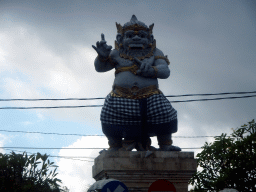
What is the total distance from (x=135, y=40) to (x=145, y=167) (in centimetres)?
252

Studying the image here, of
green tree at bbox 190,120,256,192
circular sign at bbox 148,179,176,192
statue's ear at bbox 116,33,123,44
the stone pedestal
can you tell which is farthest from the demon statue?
green tree at bbox 190,120,256,192

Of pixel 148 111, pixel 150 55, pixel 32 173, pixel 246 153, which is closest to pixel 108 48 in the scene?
pixel 150 55

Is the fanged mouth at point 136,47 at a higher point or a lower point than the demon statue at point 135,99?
higher

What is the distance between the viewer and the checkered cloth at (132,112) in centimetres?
720

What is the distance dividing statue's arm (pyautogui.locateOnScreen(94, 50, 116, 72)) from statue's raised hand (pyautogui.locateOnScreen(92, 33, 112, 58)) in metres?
0.14

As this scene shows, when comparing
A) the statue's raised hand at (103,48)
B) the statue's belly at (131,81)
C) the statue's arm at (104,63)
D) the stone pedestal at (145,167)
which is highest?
the statue's raised hand at (103,48)

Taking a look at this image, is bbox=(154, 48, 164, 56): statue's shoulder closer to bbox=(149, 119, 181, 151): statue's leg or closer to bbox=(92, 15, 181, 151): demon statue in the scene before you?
bbox=(92, 15, 181, 151): demon statue

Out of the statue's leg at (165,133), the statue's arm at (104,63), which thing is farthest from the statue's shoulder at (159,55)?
the statue's leg at (165,133)

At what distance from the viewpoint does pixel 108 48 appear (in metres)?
7.46

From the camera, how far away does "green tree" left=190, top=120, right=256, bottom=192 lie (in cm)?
1201

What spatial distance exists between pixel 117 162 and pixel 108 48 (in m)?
2.16

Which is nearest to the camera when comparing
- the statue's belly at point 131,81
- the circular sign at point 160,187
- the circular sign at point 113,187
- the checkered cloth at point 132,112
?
the circular sign at point 160,187

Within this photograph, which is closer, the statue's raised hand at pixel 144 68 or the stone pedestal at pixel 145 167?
the stone pedestal at pixel 145 167

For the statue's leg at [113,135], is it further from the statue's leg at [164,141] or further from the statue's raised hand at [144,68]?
the statue's raised hand at [144,68]
